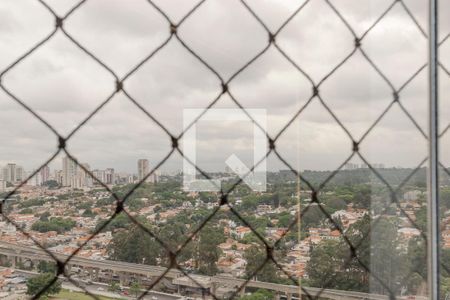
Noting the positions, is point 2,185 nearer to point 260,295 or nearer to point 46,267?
point 46,267

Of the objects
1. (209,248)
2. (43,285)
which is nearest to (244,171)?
(209,248)

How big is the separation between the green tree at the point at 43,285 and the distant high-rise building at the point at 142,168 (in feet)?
0.65

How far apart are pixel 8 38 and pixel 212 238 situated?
452mm

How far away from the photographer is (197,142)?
90cm

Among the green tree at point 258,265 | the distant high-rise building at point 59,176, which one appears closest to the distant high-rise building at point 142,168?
the distant high-rise building at point 59,176

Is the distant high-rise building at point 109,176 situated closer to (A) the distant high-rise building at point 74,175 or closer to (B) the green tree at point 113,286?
(A) the distant high-rise building at point 74,175

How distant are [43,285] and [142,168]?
23cm

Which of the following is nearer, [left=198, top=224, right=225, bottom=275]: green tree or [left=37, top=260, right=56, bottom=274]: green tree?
[left=37, top=260, right=56, bottom=274]: green tree

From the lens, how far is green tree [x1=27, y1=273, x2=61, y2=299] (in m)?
0.79

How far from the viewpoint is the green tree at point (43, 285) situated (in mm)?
794

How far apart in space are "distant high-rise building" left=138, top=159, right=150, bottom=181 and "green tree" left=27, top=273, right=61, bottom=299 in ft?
0.65

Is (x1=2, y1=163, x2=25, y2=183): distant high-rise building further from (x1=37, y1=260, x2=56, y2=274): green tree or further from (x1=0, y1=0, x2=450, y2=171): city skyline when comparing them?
(x1=37, y1=260, x2=56, y2=274): green tree

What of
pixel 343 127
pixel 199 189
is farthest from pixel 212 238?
pixel 343 127

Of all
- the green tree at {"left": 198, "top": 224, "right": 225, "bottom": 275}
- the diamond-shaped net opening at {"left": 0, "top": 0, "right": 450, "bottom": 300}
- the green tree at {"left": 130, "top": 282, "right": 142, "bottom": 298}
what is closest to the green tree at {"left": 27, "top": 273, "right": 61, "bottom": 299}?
the diamond-shaped net opening at {"left": 0, "top": 0, "right": 450, "bottom": 300}
